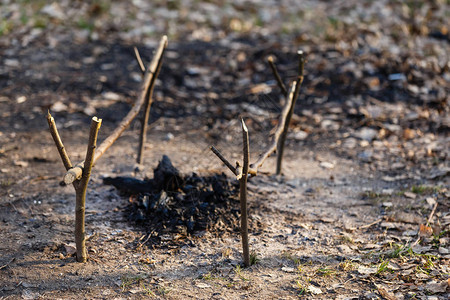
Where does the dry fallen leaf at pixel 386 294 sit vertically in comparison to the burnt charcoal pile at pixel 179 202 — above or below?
above

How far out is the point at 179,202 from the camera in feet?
11.4

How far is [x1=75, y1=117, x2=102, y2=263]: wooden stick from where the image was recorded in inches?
101

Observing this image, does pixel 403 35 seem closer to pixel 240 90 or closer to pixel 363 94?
pixel 363 94

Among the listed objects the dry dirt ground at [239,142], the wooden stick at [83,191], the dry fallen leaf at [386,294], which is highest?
the wooden stick at [83,191]

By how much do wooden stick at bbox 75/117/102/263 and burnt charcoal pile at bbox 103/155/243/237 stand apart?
557mm

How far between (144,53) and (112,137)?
3.65 meters

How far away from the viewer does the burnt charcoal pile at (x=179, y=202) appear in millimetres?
3344

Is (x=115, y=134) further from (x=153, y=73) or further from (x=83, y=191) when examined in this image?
(x=153, y=73)

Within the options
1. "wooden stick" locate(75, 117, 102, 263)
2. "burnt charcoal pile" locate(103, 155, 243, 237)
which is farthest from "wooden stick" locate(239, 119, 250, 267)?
"wooden stick" locate(75, 117, 102, 263)

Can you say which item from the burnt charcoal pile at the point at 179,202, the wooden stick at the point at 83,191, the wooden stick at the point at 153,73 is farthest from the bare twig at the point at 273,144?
the wooden stick at the point at 153,73

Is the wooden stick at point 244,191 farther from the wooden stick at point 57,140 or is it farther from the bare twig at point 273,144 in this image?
the wooden stick at point 57,140

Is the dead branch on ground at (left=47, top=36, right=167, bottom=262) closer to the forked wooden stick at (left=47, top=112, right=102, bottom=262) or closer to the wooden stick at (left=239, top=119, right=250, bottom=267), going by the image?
the forked wooden stick at (left=47, top=112, right=102, bottom=262)

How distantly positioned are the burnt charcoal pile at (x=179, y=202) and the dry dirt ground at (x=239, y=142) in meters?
0.04

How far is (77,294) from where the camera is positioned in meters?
2.62
